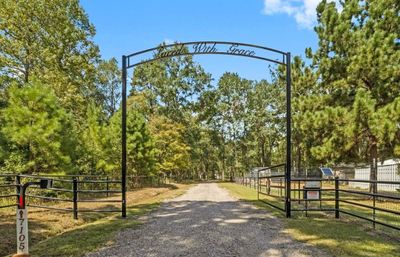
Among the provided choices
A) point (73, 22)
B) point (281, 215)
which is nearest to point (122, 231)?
point (281, 215)

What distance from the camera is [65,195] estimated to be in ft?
48.4

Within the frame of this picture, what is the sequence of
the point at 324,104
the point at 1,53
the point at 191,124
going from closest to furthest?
the point at 324,104
the point at 1,53
the point at 191,124

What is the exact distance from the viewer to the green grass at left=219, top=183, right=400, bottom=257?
5.47 meters

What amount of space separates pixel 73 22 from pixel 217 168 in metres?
57.5

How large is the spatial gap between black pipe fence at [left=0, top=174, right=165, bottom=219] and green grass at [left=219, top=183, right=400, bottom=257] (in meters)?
4.54

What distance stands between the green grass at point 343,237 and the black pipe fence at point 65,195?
4.54 meters

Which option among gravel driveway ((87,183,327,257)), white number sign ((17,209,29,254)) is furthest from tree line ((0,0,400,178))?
white number sign ((17,209,29,254))

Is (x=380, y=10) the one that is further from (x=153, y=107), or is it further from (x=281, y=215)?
(x=153, y=107)

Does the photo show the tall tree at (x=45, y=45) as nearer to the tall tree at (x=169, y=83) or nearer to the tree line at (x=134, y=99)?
the tree line at (x=134, y=99)

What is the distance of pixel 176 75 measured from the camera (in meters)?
48.0

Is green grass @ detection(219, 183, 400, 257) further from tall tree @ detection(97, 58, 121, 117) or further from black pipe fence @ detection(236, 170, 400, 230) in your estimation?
tall tree @ detection(97, 58, 121, 117)

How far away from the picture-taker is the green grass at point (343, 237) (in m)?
5.47

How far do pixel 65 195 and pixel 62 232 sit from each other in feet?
25.7

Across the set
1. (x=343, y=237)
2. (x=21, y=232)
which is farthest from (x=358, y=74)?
(x=21, y=232)
